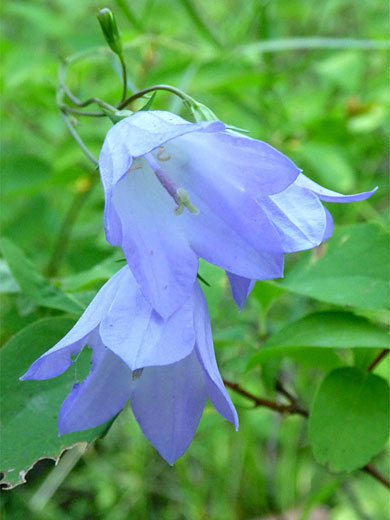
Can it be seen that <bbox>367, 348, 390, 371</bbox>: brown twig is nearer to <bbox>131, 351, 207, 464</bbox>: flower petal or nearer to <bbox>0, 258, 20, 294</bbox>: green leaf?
<bbox>131, 351, 207, 464</bbox>: flower petal

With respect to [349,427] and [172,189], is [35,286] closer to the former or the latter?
[172,189]

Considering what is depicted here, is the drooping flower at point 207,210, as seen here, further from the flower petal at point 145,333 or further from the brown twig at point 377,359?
the brown twig at point 377,359

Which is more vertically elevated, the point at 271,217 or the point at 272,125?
the point at 271,217

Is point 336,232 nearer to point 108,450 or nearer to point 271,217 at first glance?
point 271,217

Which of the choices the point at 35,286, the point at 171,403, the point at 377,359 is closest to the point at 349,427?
the point at 377,359

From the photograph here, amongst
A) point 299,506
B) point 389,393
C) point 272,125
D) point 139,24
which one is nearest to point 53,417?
point 389,393
